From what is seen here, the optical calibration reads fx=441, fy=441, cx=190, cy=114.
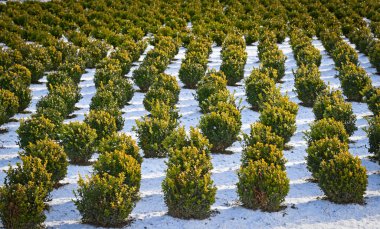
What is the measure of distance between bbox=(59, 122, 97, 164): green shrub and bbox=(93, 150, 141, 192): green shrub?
184 centimetres

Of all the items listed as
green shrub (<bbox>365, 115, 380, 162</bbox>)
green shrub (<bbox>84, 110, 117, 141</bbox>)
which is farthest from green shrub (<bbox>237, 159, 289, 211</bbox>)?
green shrub (<bbox>84, 110, 117, 141</bbox>)

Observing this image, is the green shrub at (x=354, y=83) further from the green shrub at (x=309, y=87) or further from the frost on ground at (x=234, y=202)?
the frost on ground at (x=234, y=202)

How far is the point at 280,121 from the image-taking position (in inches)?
503

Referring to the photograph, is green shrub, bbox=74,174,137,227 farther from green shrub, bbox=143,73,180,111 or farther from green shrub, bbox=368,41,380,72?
green shrub, bbox=368,41,380,72

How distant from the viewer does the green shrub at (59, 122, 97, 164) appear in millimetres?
11594

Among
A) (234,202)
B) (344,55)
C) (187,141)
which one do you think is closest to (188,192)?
(234,202)

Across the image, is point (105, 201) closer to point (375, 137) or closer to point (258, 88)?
point (375, 137)

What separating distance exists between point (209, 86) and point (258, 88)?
1.78 m

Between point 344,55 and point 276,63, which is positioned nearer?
point 276,63

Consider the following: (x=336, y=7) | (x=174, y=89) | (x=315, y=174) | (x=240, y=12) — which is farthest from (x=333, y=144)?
(x=336, y=7)

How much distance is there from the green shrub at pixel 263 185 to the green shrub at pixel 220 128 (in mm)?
2834

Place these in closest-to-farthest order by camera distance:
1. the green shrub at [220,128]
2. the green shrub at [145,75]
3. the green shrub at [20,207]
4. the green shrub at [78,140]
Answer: the green shrub at [20,207] → the green shrub at [78,140] → the green shrub at [220,128] → the green shrub at [145,75]

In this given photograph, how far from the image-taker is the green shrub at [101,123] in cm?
1269

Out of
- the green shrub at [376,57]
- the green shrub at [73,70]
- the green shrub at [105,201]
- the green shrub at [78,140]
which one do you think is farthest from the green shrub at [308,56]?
the green shrub at [105,201]
